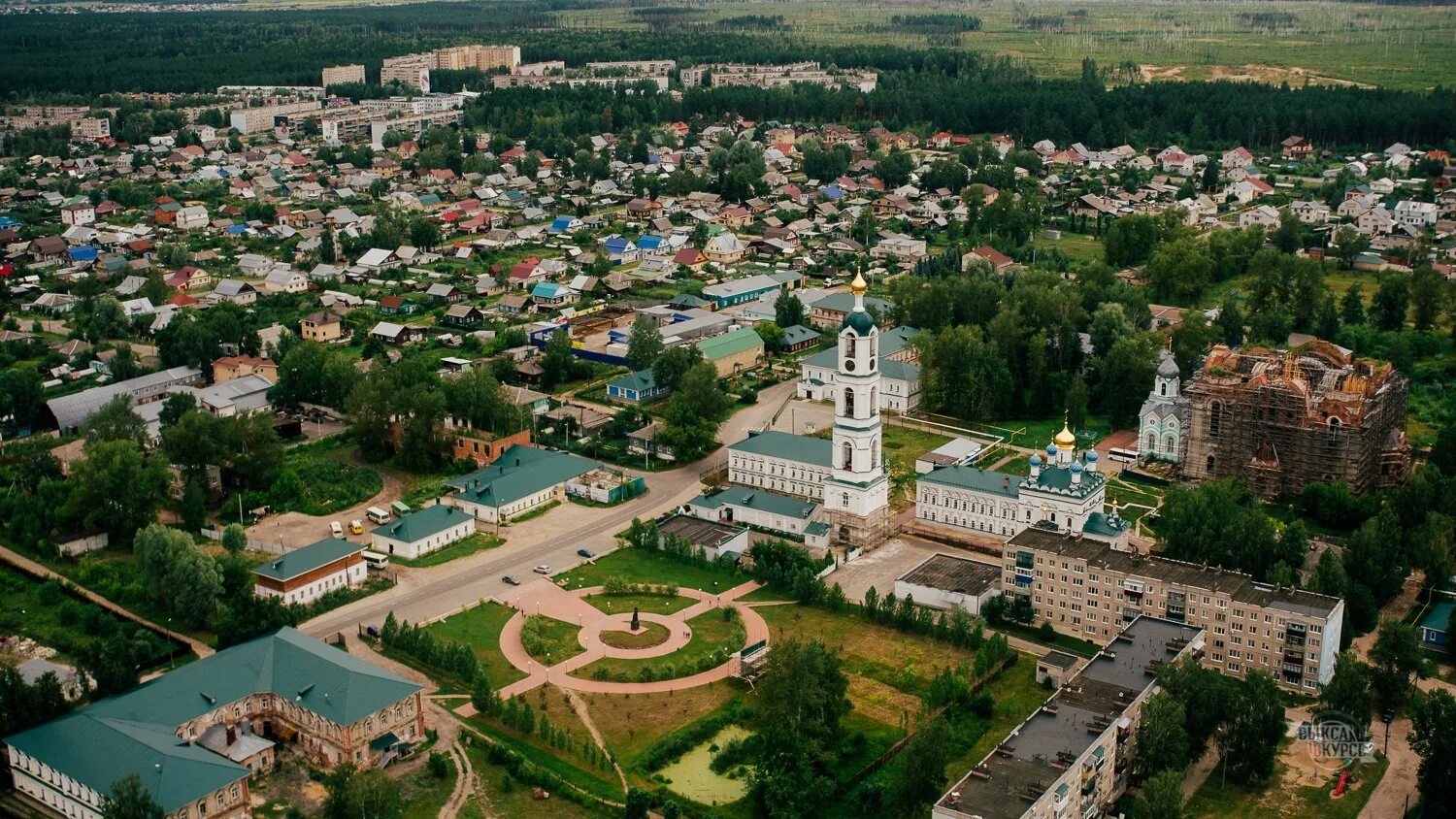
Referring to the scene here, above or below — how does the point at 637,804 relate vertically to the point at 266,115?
below

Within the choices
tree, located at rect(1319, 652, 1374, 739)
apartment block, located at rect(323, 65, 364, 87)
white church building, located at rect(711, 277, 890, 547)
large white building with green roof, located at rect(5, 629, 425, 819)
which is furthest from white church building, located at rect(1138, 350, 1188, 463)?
apartment block, located at rect(323, 65, 364, 87)

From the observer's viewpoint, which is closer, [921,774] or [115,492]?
[921,774]

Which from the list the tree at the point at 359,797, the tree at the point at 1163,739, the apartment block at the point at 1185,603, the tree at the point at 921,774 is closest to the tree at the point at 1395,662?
A: the apartment block at the point at 1185,603

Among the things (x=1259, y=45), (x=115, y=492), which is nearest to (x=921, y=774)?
(x=115, y=492)

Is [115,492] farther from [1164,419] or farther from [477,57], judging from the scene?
[477,57]

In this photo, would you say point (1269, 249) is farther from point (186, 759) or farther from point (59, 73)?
point (59, 73)

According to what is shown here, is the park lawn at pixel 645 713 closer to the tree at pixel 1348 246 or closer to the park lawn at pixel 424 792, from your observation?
the park lawn at pixel 424 792
